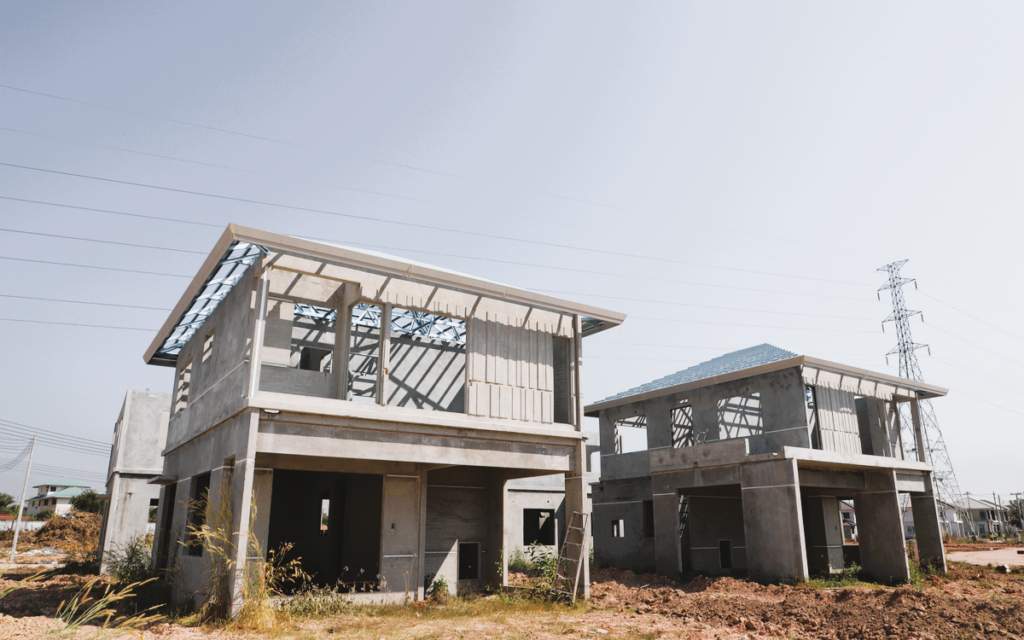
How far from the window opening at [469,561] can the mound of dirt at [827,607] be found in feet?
10.1

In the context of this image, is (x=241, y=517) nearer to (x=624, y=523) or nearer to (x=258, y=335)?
(x=258, y=335)

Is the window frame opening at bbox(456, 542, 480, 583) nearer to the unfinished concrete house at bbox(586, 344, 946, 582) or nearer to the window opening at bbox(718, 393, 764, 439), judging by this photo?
the unfinished concrete house at bbox(586, 344, 946, 582)

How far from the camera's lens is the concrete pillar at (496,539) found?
56.6ft

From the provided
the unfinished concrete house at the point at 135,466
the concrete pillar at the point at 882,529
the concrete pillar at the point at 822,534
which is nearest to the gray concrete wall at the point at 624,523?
the concrete pillar at the point at 822,534

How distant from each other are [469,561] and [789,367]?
11.1 m

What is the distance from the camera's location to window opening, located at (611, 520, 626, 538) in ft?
83.2

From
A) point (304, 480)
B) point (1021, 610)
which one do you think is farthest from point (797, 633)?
point (304, 480)

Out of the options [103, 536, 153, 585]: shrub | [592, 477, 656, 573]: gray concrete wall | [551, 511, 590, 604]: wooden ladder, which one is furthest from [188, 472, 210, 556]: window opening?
[592, 477, 656, 573]: gray concrete wall

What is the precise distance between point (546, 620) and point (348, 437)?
16.8 ft

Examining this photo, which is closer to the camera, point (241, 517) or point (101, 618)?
point (241, 517)

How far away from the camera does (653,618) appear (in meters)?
13.8

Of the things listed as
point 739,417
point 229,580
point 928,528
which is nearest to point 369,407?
point 229,580

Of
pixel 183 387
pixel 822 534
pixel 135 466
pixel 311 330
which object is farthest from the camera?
pixel 135 466

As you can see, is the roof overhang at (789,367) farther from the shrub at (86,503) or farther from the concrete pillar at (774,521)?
the shrub at (86,503)
